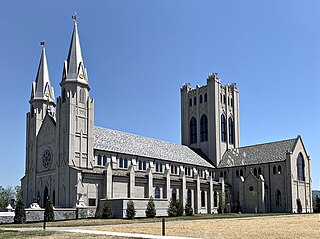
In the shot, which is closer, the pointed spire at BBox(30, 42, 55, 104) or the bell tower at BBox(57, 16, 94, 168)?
the bell tower at BBox(57, 16, 94, 168)

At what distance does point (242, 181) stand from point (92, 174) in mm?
34918

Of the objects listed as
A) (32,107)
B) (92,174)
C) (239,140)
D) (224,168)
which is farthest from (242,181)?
(32,107)

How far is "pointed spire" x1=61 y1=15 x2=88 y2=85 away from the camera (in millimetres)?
67725

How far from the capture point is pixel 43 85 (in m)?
75.4

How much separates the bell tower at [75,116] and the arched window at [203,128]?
36.8 meters

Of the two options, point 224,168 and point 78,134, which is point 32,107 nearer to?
point 78,134

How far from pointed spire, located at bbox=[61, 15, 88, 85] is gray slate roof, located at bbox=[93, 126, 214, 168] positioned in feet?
30.9

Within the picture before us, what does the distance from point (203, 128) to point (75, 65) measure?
39.1 meters

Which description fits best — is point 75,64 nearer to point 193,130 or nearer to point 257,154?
point 193,130

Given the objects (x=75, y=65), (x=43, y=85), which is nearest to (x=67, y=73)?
(x=75, y=65)

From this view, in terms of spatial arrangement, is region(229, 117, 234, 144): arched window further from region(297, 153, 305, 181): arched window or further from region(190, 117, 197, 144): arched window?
region(297, 153, 305, 181): arched window

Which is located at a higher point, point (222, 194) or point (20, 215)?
point (222, 194)

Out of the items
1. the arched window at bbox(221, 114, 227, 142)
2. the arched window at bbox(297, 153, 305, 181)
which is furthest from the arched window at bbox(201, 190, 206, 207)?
the arched window at bbox(221, 114, 227, 142)

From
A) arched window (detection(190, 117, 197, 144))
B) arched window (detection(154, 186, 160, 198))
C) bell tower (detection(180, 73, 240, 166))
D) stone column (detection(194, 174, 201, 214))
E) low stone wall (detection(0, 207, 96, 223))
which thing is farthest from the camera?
arched window (detection(190, 117, 197, 144))
